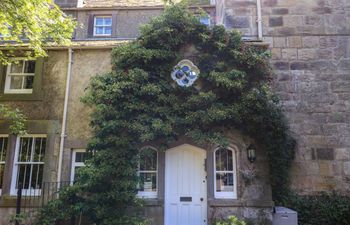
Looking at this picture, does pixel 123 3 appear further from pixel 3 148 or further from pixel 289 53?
pixel 3 148

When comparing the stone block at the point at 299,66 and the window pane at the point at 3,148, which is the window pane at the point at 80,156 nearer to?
the window pane at the point at 3,148

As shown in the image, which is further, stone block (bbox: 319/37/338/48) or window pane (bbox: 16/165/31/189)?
stone block (bbox: 319/37/338/48)

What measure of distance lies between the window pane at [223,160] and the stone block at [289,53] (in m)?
3.98

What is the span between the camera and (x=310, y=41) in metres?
10.4

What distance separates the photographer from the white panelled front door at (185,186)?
863 cm

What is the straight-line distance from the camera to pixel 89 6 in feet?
58.9

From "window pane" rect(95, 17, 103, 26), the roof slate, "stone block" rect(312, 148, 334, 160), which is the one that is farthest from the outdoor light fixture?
"window pane" rect(95, 17, 103, 26)

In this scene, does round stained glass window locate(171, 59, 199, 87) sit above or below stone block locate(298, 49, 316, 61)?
below

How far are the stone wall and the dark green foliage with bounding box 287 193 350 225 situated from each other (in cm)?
38

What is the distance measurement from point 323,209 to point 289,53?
201 inches

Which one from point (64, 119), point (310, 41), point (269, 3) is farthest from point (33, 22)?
point (310, 41)

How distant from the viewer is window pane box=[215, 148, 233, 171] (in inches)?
352

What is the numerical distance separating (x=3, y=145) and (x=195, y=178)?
6.13 m

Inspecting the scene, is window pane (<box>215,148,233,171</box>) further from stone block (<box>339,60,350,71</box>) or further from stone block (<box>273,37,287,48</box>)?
stone block (<box>339,60,350,71</box>)
